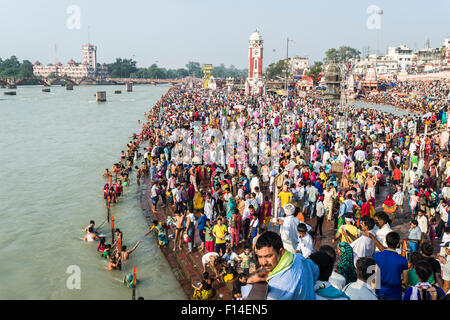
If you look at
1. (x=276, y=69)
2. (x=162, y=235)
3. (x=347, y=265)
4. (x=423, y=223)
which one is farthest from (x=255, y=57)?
(x=347, y=265)

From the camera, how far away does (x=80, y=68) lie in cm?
14012

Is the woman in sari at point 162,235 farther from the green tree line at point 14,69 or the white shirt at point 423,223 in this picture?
the green tree line at point 14,69

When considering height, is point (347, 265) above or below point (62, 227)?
above

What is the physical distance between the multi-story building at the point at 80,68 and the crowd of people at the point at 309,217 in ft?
450

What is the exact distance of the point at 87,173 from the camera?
703 inches

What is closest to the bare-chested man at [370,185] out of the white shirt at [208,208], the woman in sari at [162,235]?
the white shirt at [208,208]

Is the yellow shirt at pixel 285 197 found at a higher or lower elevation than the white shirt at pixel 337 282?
lower

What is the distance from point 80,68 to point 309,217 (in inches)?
5813

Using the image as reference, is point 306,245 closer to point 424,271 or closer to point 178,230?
point 424,271

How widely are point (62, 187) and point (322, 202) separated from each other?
11.7m

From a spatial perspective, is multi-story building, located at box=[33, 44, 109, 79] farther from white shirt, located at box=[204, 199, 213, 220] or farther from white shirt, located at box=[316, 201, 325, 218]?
white shirt, located at box=[316, 201, 325, 218]

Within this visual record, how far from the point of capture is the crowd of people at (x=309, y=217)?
9.61 ft
